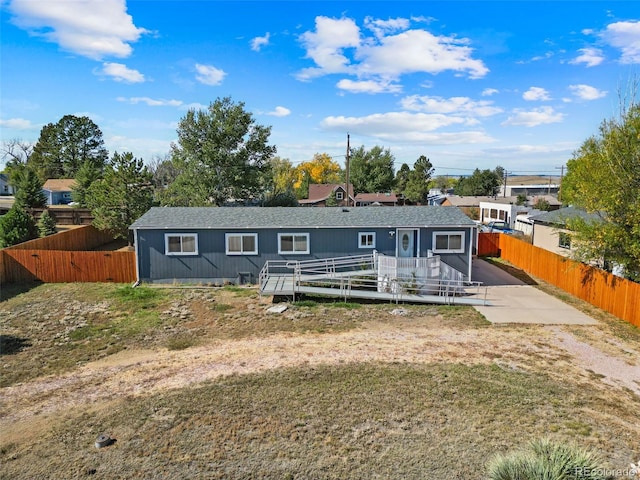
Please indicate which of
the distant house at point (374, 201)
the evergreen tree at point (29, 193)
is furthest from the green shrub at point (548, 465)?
the distant house at point (374, 201)

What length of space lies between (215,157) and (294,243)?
19.7 m

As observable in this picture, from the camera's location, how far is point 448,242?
817 inches

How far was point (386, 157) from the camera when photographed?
69250 millimetres

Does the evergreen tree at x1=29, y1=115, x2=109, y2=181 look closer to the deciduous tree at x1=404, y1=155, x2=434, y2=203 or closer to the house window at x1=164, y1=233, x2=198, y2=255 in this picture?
the deciduous tree at x1=404, y1=155, x2=434, y2=203

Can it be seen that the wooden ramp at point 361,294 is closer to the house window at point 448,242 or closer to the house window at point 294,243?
the house window at point 294,243

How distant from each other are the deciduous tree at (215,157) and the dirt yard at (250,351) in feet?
66.9

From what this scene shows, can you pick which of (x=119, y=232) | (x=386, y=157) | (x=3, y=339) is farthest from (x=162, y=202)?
(x=386, y=157)

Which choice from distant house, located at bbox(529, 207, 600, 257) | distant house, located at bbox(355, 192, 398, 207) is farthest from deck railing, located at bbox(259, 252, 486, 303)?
distant house, located at bbox(355, 192, 398, 207)

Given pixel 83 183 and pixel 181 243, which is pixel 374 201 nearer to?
pixel 83 183

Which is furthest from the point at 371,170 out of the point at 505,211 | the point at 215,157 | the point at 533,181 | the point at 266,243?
the point at 533,181

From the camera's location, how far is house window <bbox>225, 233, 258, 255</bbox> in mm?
20469

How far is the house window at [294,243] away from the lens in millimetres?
20609

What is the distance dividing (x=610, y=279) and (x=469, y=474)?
13.3m

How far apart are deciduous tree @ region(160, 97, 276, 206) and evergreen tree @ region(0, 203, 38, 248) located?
35.4 feet
